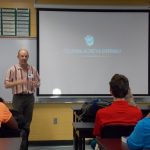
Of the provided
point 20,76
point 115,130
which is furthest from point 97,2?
point 115,130

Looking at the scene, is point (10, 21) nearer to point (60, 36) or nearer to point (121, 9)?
point (60, 36)

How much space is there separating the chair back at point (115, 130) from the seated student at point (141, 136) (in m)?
0.64

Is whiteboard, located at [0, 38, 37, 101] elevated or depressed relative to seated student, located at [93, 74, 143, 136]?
elevated

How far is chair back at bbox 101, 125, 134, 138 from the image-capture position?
9.41 feet

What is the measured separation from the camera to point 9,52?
595 cm

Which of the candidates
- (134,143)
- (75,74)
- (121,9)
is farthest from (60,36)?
(134,143)

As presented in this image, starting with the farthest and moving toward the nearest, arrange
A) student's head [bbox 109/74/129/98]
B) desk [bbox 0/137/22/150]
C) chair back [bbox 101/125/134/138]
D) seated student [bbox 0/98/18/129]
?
seated student [bbox 0/98/18/129]
student's head [bbox 109/74/129/98]
chair back [bbox 101/125/134/138]
desk [bbox 0/137/22/150]

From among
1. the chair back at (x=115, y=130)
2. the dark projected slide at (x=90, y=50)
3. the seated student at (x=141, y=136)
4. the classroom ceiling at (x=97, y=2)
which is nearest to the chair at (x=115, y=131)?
the chair back at (x=115, y=130)

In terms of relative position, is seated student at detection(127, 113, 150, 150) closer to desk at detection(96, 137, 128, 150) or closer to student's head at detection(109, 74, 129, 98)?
desk at detection(96, 137, 128, 150)

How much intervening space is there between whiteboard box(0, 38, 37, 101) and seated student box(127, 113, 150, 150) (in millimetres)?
4010

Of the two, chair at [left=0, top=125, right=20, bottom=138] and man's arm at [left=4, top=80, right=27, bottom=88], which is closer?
chair at [left=0, top=125, right=20, bottom=138]

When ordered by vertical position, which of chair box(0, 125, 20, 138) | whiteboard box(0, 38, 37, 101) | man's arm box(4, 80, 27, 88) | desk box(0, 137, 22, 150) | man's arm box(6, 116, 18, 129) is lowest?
chair box(0, 125, 20, 138)

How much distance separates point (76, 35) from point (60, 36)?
29 cm

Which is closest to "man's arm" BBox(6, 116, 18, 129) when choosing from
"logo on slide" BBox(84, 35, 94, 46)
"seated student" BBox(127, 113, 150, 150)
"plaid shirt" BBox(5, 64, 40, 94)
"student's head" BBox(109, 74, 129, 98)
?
"student's head" BBox(109, 74, 129, 98)
